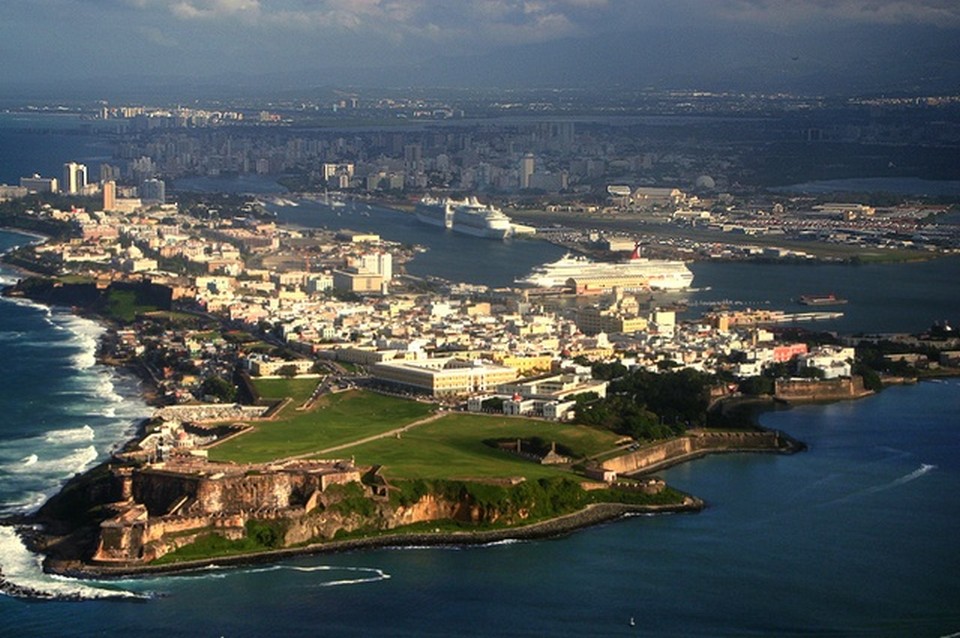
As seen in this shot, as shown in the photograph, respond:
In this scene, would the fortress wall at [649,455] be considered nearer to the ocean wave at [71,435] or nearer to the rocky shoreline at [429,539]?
the rocky shoreline at [429,539]

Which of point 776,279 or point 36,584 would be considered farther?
point 776,279

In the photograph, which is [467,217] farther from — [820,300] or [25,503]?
[25,503]

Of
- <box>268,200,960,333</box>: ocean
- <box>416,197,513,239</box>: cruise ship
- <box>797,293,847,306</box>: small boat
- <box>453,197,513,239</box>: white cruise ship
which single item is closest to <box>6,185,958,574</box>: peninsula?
<box>268,200,960,333</box>: ocean

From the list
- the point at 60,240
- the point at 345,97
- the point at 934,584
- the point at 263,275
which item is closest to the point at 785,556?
the point at 934,584

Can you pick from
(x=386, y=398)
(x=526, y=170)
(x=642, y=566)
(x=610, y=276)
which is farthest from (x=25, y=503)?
(x=526, y=170)

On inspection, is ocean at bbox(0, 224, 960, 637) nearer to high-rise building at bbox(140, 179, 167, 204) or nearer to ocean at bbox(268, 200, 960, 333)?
ocean at bbox(268, 200, 960, 333)

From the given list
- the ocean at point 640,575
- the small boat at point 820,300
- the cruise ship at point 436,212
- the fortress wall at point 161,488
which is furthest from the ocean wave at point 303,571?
the cruise ship at point 436,212
